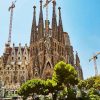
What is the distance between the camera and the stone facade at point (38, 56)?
255ft

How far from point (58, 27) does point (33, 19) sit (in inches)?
322

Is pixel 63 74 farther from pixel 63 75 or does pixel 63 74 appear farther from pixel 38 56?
pixel 38 56

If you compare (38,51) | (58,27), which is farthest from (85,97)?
(58,27)

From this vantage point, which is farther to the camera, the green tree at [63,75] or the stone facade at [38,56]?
the stone facade at [38,56]

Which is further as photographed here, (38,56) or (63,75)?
(38,56)

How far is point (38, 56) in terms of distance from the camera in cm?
8075

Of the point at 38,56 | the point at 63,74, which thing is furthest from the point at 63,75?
the point at 38,56

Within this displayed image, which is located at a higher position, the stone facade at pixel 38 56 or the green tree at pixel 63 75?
the stone facade at pixel 38 56

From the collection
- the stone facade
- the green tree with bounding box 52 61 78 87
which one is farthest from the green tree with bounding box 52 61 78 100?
the stone facade

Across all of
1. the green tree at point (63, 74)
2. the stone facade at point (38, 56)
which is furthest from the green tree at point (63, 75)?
the stone facade at point (38, 56)

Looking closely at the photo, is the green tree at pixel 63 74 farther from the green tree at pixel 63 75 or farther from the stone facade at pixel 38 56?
the stone facade at pixel 38 56

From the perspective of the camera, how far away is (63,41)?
85062 millimetres

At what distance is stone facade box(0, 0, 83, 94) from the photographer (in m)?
77.9

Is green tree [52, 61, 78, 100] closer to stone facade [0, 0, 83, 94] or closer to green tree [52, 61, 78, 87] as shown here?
green tree [52, 61, 78, 87]
